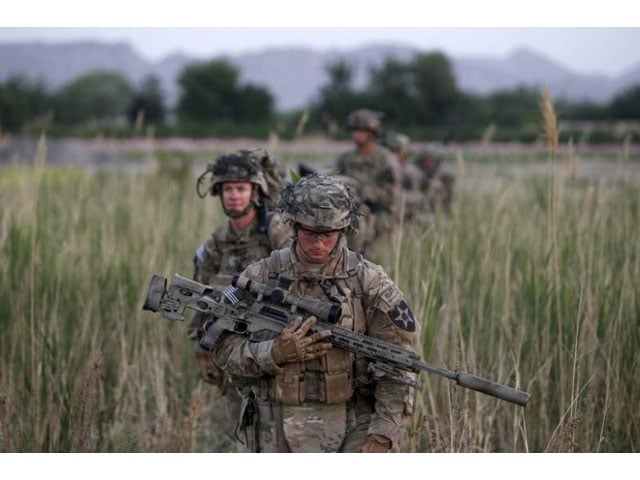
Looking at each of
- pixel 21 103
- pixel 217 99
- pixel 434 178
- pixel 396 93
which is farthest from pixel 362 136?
pixel 21 103

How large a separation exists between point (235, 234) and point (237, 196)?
18 cm

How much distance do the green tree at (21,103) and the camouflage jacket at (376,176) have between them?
7.87ft

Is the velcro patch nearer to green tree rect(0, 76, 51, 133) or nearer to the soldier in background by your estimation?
green tree rect(0, 76, 51, 133)

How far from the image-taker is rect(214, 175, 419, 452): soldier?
2.97 m

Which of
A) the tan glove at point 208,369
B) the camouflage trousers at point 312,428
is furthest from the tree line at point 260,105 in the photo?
the camouflage trousers at point 312,428

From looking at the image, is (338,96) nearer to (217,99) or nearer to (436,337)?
(217,99)

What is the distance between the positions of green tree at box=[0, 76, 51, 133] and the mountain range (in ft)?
0.40

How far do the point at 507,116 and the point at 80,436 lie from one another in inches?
226

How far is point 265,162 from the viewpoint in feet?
14.1

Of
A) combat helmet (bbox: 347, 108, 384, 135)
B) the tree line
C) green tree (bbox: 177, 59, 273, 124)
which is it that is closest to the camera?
combat helmet (bbox: 347, 108, 384, 135)

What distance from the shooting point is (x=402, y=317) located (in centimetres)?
302

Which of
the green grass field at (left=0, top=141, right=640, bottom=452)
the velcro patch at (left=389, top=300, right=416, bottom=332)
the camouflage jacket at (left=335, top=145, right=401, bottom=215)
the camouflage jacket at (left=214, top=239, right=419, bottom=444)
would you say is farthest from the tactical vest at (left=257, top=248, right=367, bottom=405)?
the camouflage jacket at (left=335, top=145, right=401, bottom=215)

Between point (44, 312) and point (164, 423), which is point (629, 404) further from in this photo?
point (44, 312)

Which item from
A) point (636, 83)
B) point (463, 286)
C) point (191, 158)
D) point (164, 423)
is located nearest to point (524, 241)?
point (463, 286)
